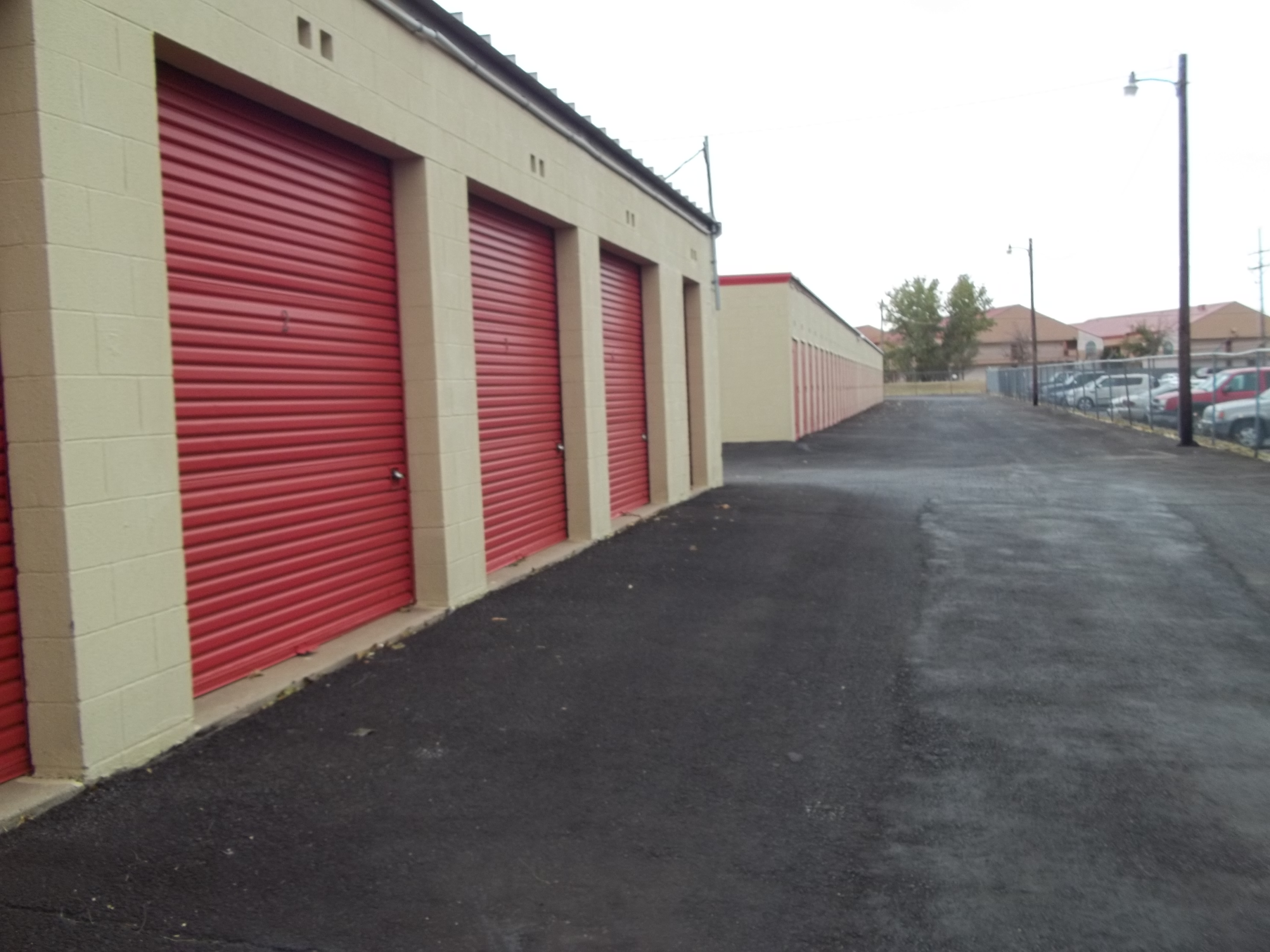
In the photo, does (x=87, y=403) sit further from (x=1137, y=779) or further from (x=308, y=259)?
(x=1137, y=779)

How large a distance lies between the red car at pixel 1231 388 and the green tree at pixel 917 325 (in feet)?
321

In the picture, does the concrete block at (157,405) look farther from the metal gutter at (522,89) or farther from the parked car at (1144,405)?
the parked car at (1144,405)

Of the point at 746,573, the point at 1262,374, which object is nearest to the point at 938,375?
the point at 1262,374

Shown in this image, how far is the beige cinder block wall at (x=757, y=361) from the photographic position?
3334 cm

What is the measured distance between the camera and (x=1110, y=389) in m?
37.8

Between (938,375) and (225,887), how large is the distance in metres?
124

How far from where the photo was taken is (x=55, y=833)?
436 cm

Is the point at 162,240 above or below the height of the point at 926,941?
above

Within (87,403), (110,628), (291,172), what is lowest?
(110,628)

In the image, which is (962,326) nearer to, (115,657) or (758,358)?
(758,358)

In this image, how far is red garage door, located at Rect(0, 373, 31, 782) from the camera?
4.74 m

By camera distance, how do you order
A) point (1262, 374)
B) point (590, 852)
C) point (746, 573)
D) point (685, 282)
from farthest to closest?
point (1262, 374) → point (685, 282) → point (746, 573) → point (590, 852)

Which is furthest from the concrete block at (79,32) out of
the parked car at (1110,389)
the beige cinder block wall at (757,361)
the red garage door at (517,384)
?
the parked car at (1110,389)

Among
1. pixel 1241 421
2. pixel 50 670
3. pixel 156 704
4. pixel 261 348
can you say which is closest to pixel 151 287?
pixel 261 348
